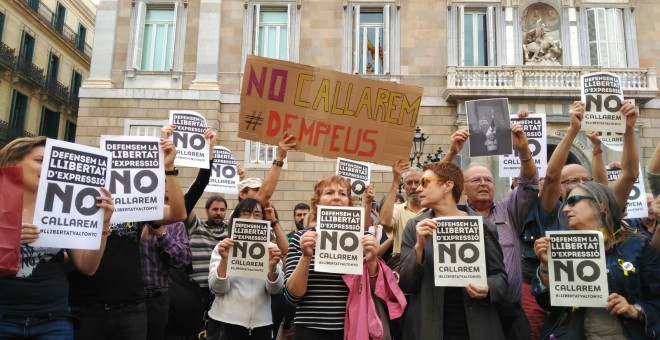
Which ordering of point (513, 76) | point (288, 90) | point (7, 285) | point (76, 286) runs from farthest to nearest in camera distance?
point (513, 76)
point (288, 90)
point (76, 286)
point (7, 285)

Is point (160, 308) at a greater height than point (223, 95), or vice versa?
point (223, 95)

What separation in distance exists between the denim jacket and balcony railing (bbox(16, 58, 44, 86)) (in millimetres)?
27269

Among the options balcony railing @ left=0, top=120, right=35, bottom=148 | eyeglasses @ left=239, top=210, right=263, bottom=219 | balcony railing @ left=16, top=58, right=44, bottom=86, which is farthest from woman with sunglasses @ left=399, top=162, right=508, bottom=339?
balcony railing @ left=16, top=58, right=44, bottom=86

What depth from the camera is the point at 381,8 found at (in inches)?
679

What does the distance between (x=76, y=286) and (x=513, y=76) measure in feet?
47.9

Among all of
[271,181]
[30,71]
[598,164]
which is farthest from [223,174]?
[30,71]

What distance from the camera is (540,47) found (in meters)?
16.8

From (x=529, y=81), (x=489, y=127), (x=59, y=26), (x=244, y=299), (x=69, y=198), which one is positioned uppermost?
(x=59, y=26)

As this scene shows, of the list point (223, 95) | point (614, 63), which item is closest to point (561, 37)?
point (614, 63)

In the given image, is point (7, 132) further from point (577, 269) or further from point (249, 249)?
point (577, 269)

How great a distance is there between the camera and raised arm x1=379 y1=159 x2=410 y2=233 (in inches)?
204

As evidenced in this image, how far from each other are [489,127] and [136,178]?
3303mm

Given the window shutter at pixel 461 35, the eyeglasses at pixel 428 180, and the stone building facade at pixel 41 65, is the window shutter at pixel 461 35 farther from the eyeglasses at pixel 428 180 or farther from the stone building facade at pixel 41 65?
the stone building facade at pixel 41 65

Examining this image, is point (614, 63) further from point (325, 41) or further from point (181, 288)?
point (181, 288)
